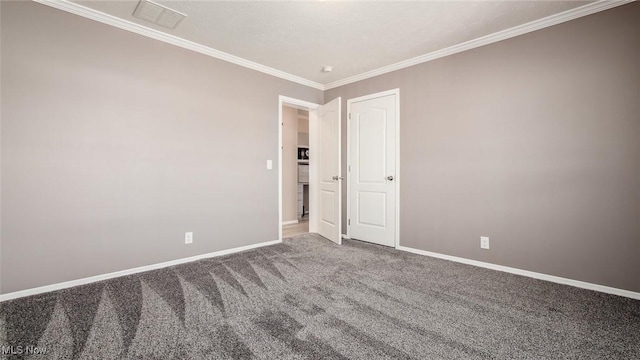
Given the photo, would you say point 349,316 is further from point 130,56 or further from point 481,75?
point 130,56

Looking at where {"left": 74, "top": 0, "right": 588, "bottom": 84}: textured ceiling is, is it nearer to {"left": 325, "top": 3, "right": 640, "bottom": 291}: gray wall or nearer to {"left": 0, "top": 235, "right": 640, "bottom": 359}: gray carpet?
{"left": 325, "top": 3, "right": 640, "bottom": 291}: gray wall

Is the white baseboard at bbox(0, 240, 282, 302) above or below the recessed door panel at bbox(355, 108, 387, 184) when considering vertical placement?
below

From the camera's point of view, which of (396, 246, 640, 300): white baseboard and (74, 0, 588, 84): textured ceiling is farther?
(74, 0, 588, 84): textured ceiling

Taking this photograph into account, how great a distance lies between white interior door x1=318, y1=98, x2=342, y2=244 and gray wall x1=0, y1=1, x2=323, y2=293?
1.18 meters

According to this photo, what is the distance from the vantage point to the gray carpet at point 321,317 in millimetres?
1582

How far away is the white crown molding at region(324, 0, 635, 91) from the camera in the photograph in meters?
2.37

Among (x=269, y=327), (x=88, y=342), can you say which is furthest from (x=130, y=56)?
(x=269, y=327)

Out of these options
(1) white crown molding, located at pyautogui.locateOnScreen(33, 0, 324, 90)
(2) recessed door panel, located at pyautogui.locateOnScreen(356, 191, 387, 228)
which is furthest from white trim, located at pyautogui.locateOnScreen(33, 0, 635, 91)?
(2) recessed door panel, located at pyautogui.locateOnScreen(356, 191, 387, 228)

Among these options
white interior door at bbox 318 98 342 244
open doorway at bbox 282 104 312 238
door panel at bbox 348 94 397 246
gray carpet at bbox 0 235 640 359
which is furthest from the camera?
open doorway at bbox 282 104 312 238

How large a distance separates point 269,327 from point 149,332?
0.75 metres

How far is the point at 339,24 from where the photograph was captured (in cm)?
270

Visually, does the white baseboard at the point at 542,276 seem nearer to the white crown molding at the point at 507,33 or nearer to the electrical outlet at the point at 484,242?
the electrical outlet at the point at 484,242

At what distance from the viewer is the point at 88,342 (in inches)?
64.1

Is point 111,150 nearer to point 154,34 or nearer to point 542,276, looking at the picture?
point 154,34
